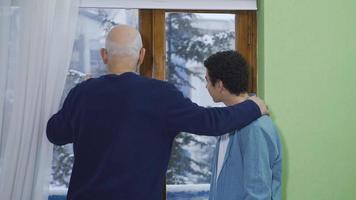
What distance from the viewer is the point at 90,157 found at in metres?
1.41

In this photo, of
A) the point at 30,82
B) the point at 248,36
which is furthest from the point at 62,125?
the point at 248,36

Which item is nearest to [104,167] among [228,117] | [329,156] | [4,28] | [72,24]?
[228,117]

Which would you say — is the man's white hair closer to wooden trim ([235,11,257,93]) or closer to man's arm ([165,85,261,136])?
man's arm ([165,85,261,136])

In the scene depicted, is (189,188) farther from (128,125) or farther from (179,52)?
(128,125)

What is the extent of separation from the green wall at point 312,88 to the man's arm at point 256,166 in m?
0.65

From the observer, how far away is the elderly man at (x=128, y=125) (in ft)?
4.49

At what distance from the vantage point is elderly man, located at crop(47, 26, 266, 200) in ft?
4.49

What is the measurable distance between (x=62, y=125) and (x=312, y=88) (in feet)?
3.88

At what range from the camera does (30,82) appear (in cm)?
169

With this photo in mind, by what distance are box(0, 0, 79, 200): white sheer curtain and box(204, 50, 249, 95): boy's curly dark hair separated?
0.62m

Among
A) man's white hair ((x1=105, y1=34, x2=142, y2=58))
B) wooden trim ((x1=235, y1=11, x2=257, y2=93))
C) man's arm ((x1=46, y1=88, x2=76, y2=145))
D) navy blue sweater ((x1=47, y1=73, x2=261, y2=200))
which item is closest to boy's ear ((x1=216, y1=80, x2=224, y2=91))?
navy blue sweater ((x1=47, y1=73, x2=261, y2=200))

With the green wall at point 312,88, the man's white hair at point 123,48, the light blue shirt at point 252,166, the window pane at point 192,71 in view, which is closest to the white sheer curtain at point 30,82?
the man's white hair at point 123,48

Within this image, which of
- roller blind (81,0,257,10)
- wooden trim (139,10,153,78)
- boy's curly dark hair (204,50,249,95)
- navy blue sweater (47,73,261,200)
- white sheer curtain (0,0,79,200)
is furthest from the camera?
wooden trim (139,10,153,78)

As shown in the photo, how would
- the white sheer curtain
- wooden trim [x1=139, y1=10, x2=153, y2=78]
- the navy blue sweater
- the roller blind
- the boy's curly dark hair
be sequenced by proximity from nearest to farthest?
the navy blue sweater → the boy's curly dark hair → the white sheer curtain → the roller blind → wooden trim [x1=139, y1=10, x2=153, y2=78]
